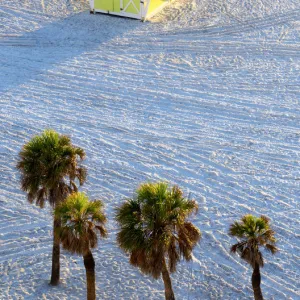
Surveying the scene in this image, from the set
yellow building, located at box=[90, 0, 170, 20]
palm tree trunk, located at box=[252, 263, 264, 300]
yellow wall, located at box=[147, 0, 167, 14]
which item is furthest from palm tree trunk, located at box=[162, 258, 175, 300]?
yellow wall, located at box=[147, 0, 167, 14]

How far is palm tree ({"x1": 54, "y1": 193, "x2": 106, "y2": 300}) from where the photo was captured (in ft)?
41.5

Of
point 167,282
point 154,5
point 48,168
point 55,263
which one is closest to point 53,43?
point 154,5

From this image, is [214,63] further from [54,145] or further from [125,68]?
[54,145]

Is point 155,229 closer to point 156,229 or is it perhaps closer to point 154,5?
point 156,229

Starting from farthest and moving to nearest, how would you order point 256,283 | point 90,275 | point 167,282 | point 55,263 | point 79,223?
point 55,263
point 90,275
point 256,283
point 167,282
point 79,223

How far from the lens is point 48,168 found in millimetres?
13727

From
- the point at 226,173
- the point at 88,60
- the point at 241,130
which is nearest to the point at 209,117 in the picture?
the point at 241,130

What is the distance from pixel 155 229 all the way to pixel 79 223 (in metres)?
1.41

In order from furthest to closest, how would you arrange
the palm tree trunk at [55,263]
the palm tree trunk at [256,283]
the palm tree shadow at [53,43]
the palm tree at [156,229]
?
the palm tree shadow at [53,43] < the palm tree trunk at [55,263] < the palm tree trunk at [256,283] < the palm tree at [156,229]

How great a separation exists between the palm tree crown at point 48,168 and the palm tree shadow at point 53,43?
31.9 ft

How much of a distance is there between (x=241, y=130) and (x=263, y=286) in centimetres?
689

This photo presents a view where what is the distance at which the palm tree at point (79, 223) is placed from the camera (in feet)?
41.5

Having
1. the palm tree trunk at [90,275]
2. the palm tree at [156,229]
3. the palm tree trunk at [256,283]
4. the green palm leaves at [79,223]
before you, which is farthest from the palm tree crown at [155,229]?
the palm tree trunk at [256,283]

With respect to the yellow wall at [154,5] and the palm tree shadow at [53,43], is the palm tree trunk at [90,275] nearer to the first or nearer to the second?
the palm tree shadow at [53,43]
